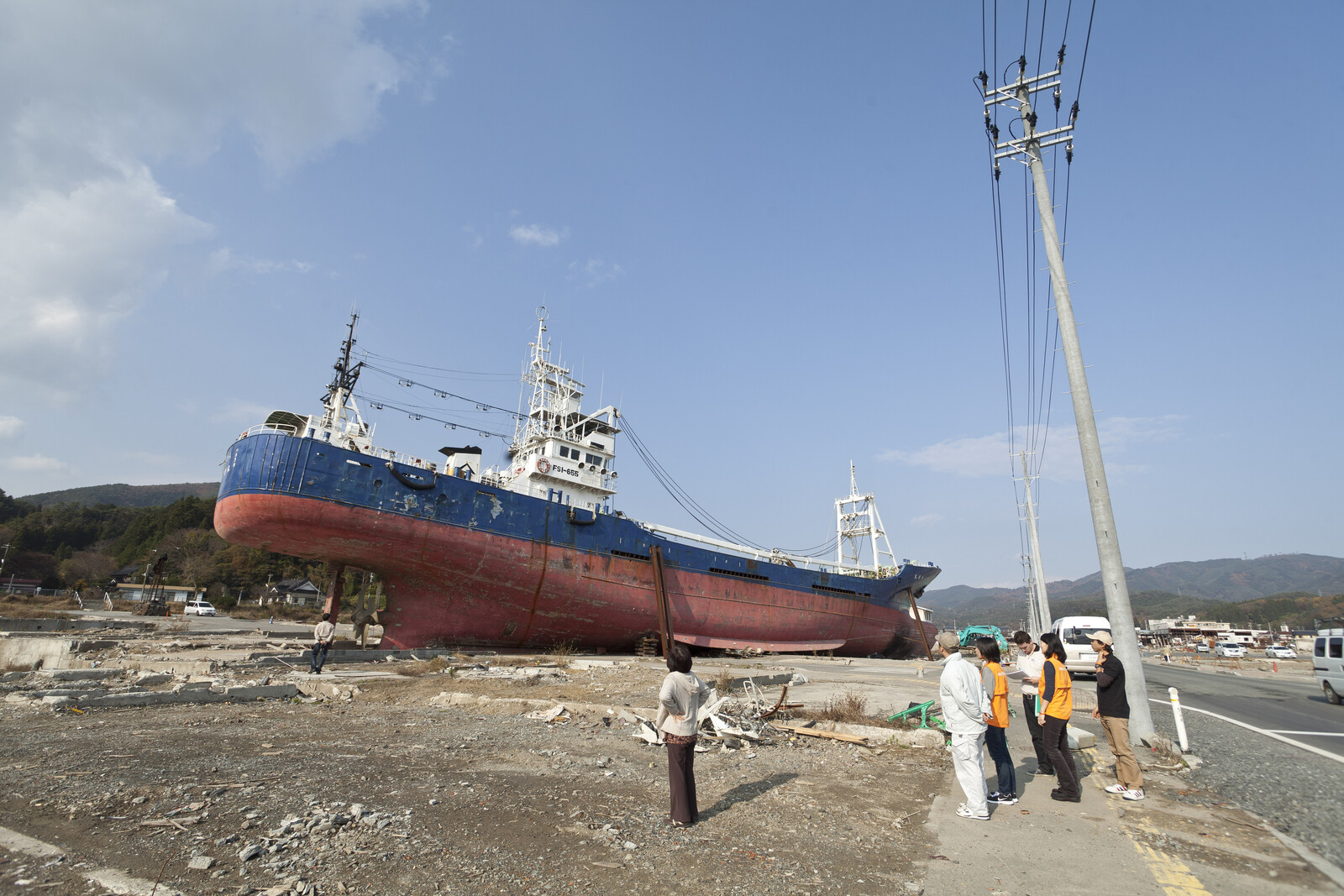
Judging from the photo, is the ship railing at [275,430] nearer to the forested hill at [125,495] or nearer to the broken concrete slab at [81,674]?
the broken concrete slab at [81,674]

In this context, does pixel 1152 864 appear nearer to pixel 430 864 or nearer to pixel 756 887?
pixel 756 887

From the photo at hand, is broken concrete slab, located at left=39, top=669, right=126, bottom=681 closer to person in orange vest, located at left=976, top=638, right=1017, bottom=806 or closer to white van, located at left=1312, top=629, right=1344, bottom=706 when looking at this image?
person in orange vest, located at left=976, top=638, right=1017, bottom=806

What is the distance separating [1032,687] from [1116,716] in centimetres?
70

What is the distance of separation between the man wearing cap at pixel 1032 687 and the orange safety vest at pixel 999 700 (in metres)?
0.60

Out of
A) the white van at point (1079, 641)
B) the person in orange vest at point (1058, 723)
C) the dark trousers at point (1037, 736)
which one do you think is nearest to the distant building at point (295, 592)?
the white van at point (1079, 641)

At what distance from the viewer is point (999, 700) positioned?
17.6 ft

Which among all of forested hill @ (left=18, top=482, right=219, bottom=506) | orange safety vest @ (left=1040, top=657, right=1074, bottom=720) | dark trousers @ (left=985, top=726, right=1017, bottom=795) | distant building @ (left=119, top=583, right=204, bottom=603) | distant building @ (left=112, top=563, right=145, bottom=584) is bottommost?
dark trousers @ (left=985, top=726, right=1017, bottom=795)

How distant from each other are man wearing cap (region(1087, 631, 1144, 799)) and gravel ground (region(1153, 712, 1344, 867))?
495 mm

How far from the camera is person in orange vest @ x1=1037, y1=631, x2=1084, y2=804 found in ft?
17.3

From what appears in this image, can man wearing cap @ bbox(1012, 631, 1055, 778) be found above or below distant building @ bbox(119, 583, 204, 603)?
below

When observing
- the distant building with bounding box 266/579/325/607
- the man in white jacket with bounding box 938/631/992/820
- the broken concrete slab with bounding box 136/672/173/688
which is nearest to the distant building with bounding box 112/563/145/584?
the distant building with bounding box 266/579/325/607

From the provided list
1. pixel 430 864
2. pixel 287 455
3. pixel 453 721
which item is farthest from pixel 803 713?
pixel 287 455

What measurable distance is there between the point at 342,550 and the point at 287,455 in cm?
317

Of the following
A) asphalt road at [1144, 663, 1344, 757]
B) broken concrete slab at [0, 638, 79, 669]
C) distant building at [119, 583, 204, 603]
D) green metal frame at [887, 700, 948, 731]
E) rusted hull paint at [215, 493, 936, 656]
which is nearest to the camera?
green metal frame at [887, 700, 948, 731]
